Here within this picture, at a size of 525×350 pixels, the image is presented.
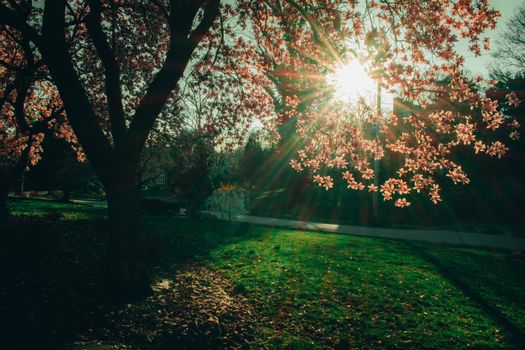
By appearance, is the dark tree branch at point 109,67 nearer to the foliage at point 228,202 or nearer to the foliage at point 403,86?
the foliage at point 403,86

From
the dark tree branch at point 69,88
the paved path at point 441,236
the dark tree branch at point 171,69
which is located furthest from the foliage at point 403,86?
the paved path at point 441,236

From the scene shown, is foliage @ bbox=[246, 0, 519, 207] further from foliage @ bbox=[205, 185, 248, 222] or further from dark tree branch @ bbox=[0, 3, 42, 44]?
foliage @ bbox=[205, 185, 248, 222]

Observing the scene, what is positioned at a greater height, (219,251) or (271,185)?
(271,185)

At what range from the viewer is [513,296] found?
6859mm

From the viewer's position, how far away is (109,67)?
20.0ft

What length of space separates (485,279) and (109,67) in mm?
9641

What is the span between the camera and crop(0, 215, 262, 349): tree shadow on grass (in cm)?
416

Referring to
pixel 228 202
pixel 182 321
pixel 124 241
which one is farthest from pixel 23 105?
pixel 182 321

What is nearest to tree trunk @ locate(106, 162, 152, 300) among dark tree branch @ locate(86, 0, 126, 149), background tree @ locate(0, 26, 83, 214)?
dark tree branch @ locate(86, 0, 126, 149)

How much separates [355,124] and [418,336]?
160 inches

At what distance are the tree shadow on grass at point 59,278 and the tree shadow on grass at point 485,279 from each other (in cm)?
630

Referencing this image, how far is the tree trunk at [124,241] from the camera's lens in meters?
5.41

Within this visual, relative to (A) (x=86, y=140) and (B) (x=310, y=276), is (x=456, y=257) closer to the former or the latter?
(B) (x=310, y=276)

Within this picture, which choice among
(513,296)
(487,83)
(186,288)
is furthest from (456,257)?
(186,288)
